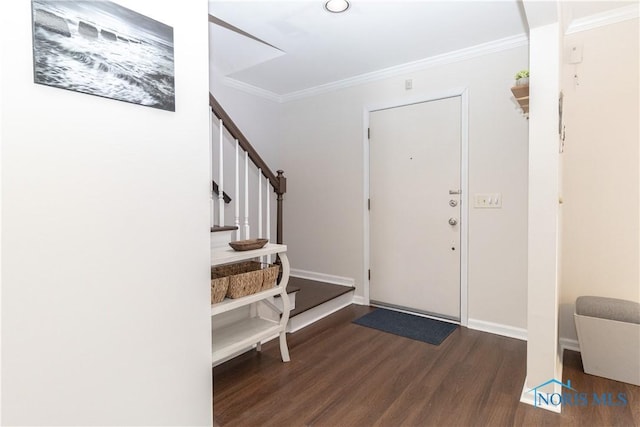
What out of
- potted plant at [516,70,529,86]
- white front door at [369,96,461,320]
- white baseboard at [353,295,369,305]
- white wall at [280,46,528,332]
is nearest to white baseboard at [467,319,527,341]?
white wall at [280,46,528,332]

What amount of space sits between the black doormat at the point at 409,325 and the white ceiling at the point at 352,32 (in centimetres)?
235

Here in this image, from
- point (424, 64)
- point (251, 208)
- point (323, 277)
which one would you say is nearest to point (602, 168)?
point (424, 64)

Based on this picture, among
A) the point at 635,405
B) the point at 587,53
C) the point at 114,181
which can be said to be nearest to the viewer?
the point at 114,181

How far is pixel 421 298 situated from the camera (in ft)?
10.8

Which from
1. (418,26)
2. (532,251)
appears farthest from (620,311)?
(418,26)

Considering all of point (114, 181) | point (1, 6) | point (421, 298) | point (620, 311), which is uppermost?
point (1, 6)

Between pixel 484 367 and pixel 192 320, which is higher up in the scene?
pixel 192 320

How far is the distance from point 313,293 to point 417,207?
1307 millimetres

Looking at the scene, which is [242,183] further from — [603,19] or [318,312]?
[603,19]

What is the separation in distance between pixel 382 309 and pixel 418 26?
249 cm

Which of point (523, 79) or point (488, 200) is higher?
point (523, 79)

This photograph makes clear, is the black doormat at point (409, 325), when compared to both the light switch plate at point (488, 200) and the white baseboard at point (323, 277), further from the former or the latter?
the light switch plate at point (488, 200)

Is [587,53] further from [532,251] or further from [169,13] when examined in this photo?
[169,13]

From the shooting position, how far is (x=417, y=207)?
3.28 m
